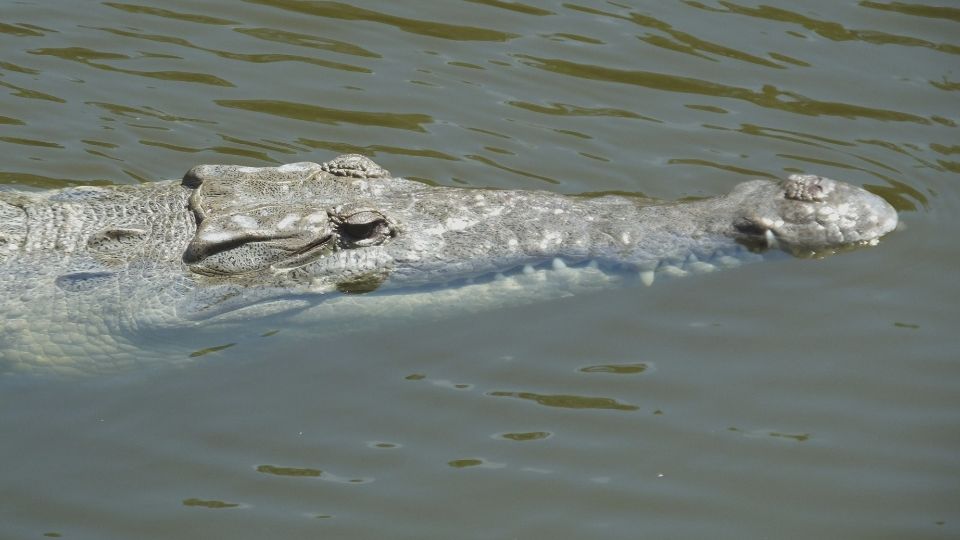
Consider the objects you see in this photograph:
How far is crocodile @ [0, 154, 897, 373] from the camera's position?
5570mm

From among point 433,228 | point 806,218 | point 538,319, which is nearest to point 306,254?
point 433,228

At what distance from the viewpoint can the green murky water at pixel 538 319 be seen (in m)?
4.86

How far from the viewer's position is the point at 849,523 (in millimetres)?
4668

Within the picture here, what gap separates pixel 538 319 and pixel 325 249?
111 cm

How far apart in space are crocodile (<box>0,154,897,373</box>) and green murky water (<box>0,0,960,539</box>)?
163 mm

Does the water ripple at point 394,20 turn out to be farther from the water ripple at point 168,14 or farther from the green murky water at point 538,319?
the water ripple at point 168,14

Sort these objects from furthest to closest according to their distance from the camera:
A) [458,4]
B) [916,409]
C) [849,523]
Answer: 1. [458,4]
2. [916,409]
3. [849,523]

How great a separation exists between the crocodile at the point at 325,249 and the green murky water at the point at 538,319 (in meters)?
0.16

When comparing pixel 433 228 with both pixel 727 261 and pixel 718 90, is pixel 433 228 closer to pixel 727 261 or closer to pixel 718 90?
pixel 727 261

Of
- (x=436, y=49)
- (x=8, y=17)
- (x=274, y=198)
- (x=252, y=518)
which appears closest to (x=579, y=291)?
(x=274, y=198)

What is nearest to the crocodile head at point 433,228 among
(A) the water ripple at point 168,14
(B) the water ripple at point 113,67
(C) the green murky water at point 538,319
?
(C) the green murky water at point 538,319

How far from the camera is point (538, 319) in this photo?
584 cm

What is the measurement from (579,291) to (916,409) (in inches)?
65.7

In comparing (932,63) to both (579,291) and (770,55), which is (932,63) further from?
(579,291)
